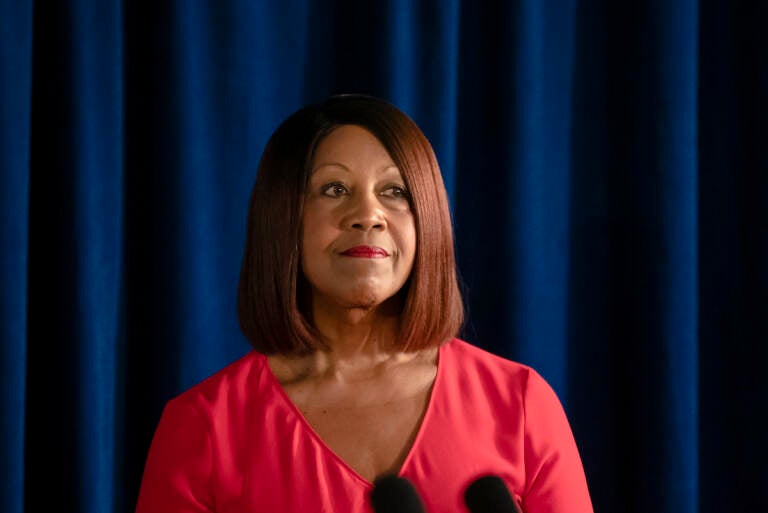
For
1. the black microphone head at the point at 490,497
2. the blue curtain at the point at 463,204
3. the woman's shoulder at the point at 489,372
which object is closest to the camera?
the black microphone head at the point at 490,497

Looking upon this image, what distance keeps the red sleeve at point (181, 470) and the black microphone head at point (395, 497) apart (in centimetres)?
27

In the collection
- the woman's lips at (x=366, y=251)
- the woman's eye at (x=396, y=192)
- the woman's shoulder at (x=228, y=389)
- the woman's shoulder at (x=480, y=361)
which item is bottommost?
the woman's shoulder at (x=228, y=389)

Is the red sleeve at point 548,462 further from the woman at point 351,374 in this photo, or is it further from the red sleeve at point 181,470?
the red sleeve at point 181,470

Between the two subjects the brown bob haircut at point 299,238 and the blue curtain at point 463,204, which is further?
the blue curtain at point 463,204

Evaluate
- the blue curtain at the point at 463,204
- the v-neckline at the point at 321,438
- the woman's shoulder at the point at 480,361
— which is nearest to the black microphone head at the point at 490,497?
the v-neckline at the point at 321,438

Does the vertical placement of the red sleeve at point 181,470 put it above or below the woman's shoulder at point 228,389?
below

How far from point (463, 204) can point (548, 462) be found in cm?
70

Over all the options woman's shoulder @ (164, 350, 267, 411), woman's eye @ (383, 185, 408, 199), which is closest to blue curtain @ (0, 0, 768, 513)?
woman's shoulder @ (164, 350, 267, 411)

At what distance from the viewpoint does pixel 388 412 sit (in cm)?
122

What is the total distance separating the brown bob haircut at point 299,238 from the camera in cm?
123

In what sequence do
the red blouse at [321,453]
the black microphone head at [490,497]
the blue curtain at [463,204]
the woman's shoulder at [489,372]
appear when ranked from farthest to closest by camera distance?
the blue curtain at [463,204] → the woman's shoulder at [489,372] → the red blouse at [321,453] → the black microphone head at [490,497]

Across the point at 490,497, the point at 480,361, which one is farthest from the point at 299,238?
the point at 490,497

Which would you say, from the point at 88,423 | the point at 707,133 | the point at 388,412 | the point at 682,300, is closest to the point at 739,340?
the point at 682,300

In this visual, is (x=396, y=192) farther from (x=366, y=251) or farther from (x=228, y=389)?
(x=228, y=389)
